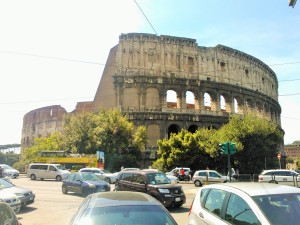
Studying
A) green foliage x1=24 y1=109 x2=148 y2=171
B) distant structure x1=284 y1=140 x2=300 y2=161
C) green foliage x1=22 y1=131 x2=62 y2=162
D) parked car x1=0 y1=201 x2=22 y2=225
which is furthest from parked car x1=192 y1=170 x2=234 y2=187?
distant structure x1=284 y1=140 x2=300 y2=161

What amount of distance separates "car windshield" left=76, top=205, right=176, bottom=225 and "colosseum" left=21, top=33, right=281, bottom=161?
4078 cm

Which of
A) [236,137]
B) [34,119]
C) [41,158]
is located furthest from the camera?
[34,119]

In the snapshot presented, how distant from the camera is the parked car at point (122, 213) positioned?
4.08 meters

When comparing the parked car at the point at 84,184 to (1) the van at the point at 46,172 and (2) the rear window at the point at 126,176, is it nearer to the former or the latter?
(2) the rear window at the point at 126,176

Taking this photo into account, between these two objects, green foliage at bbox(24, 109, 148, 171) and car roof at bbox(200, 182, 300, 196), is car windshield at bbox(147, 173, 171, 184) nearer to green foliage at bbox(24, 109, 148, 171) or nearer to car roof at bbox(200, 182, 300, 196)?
car roof at bbox(200, 182, 300, 196)

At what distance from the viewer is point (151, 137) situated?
152ft

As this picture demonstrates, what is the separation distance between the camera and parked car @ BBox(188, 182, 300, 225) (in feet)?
14.1

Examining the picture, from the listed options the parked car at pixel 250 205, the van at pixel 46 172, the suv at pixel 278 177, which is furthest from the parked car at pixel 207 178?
the parked car at pixel 250 205

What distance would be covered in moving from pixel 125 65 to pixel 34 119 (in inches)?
1319

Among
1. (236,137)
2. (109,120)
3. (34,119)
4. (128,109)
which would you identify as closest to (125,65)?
(128,109)

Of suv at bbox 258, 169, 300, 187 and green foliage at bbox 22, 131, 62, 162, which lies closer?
suv at bbox 258, 169, 300, 187

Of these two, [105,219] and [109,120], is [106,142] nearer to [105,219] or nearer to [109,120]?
[109,120]

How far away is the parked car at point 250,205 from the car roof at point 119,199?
3.83 feet

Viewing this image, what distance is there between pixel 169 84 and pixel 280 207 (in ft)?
147
